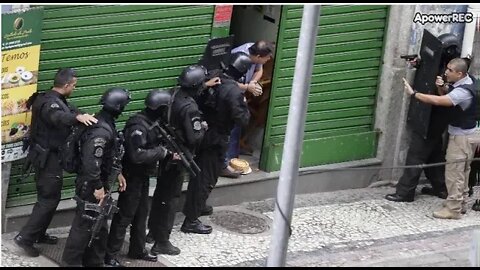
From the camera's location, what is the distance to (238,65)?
11844 mm

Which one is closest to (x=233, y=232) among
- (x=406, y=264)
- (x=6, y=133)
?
(x=406, y=264)

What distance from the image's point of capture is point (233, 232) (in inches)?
473

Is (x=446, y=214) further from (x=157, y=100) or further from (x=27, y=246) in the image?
(x=27, y=246)

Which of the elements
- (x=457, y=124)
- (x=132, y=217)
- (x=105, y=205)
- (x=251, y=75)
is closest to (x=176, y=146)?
(x=132, y=217)

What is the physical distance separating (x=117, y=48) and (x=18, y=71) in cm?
117

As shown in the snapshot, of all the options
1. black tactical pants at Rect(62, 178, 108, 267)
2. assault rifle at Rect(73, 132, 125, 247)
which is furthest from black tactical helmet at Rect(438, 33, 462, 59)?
black tactical pants at Rect(62, 178, 108, 267)

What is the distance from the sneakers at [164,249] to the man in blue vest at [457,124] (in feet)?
10.2

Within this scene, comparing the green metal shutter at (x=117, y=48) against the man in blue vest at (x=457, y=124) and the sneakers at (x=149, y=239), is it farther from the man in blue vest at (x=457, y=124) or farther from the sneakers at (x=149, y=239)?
the man in blue vest at (x=457, y=124)

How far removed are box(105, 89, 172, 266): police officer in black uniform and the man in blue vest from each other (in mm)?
3171

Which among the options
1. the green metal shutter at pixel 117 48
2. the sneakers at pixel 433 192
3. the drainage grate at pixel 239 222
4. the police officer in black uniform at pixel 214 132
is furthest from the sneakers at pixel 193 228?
the sneakers at pixel 433 192

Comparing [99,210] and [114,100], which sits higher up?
[114,100]

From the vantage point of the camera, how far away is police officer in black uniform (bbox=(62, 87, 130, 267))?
33.8 feet

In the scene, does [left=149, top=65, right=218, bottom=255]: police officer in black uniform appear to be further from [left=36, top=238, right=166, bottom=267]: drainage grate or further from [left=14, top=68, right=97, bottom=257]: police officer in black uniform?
[left=14, top=68, right=97, bottom=257]: police officer in black uniform

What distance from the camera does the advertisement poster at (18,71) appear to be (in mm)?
10711
